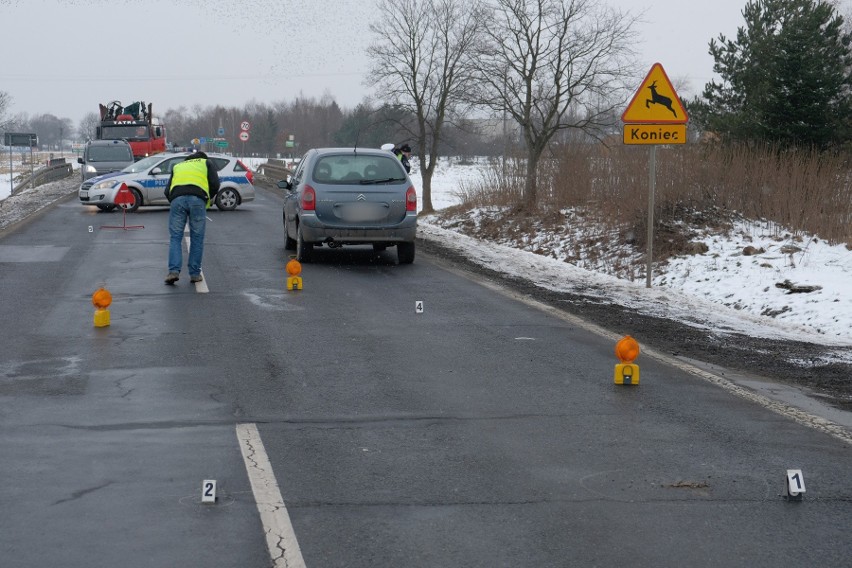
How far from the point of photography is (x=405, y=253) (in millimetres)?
16297

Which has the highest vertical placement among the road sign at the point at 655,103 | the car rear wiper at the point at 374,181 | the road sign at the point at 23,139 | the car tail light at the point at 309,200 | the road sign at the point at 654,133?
the road sign at the point at 23,139

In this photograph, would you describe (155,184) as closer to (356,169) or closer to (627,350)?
(356,169)

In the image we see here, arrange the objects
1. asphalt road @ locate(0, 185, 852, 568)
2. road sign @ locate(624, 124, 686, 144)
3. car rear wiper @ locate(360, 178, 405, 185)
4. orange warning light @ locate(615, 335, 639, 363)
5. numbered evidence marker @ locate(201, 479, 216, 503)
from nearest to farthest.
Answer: asphalt road @ locate(0, 185, 852, 568) → numbered evidence marker @ locate(201, 479, 216, 503) → orange warning light @ locate(615, 335, 639, 363) → road sign @ locate(624, 124, 686, 144) → car rear wiper @ locate(360, 178, 405, 185)

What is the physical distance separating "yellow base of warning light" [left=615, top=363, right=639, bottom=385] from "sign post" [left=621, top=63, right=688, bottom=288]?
245 inches

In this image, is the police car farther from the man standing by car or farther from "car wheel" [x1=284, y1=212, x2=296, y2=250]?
the man standing by car

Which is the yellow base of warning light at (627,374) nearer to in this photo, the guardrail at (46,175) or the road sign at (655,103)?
the road sign at (655,103)

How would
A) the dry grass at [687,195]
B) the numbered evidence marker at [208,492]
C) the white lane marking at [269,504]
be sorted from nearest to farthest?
1. the white lane marking at [269,504]
2. the numbered evidence marker at [208,492]
3. the dry grass at [687,195]

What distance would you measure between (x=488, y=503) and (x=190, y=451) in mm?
1887

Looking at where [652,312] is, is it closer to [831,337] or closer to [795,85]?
[831,337]

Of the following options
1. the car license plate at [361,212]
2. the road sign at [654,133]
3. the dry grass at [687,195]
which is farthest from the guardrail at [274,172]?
the road sign at [654,133]

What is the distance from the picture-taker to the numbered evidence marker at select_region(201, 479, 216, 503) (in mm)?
5055

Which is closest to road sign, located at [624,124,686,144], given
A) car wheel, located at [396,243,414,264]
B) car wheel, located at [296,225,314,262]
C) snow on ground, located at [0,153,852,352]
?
snow on ground, located at [0,153,852,352]

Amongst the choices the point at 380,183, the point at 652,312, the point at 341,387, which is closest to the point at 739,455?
the point at 341,387

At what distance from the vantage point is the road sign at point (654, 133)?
1373 centimetres
